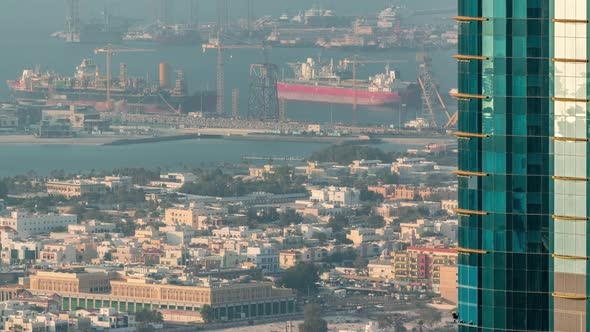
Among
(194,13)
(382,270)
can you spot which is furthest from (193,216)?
(194,13)

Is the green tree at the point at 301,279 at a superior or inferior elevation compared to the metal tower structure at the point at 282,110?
inferior

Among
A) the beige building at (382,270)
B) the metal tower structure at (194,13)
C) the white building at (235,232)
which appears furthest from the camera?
the metal tower structure at (194,13)

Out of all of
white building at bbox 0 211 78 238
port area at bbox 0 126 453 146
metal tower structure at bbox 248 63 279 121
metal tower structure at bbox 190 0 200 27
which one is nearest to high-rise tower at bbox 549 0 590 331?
white building at bbox 0 211 78 238

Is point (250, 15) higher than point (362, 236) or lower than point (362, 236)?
higher

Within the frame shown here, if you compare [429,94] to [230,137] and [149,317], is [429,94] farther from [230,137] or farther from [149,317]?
[149,317]

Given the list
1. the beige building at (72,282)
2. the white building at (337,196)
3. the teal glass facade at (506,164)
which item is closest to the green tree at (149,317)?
the beige building at (72,282)

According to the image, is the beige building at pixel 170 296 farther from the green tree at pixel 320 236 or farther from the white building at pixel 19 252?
the green tree at pixel 320 236
